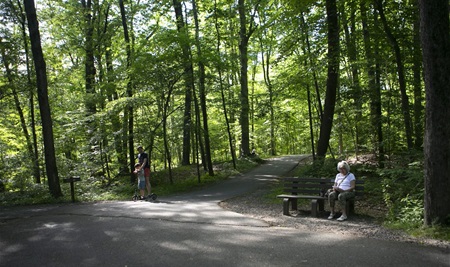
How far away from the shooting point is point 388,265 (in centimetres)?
463

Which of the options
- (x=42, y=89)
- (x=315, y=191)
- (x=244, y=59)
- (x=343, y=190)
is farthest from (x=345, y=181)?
(x=244, y=59)

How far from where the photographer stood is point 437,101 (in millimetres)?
5820

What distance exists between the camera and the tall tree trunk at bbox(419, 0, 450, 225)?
5.80 meters

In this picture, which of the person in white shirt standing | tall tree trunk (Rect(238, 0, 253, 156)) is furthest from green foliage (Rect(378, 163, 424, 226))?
tall tree trunk (Rect(238, 0, 253, 156))

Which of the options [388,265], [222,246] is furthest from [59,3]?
[388,265]

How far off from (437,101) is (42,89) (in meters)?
12.3

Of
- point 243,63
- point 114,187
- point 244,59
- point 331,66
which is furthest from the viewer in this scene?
point 243,63

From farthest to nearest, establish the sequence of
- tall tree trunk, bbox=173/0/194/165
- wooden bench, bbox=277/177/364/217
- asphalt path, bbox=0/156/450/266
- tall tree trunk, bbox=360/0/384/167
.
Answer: tall tree trunk, bbox=173/0/194/165, tall tree trunk, bbox=360/0/384/167, wooden bench, bbox=277/177/364/217, asphalt path, bbox=0/156/450/266

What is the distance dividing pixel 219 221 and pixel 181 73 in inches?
390

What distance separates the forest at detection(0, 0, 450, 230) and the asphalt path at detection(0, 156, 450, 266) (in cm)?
171

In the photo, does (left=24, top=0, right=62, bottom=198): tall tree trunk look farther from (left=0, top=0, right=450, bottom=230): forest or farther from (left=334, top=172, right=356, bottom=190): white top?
(left=334, top=172, right=356, bottom=190): white top

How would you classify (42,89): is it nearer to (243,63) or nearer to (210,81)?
(210,81)

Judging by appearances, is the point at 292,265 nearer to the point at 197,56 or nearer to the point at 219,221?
the point at 219,221

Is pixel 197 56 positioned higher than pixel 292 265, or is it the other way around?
pixel 197 56
